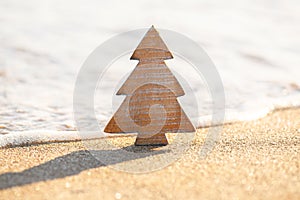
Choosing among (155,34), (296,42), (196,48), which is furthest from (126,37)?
(155,34)

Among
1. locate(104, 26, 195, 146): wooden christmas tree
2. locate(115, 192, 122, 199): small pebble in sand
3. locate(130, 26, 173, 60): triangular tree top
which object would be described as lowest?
locate(115, 192, 122, 199): small pebble in sand

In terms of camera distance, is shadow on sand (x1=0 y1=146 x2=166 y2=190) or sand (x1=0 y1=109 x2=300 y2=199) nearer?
sand (x1=0 y1=109 x2=300 y2=199)

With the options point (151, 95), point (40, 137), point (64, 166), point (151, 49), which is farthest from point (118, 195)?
point (40, 137)

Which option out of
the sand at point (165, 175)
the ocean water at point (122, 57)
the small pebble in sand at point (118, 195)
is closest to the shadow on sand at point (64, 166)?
the sand at point (165, 175)

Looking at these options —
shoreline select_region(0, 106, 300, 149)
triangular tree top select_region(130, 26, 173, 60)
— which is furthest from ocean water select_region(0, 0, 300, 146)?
Answer: triangular tree top select_region(130, 26, 173, 60)

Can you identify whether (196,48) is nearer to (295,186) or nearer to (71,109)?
(71,109)

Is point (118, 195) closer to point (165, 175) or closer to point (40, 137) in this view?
point (165, 175)

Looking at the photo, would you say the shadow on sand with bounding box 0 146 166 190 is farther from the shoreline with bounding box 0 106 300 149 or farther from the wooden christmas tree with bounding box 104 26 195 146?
the shoreline with bounding box 0 106 300 149
